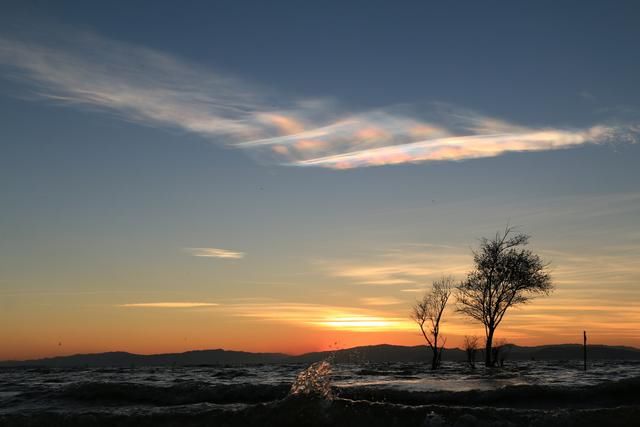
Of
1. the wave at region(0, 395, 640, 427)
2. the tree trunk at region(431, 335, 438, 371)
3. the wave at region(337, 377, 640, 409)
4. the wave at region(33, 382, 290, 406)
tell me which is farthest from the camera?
the tree trunk at region(431, 335, 438, 371)

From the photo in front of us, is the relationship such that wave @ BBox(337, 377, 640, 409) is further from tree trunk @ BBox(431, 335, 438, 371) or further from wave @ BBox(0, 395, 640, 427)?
tree trunk @ BBox(431, 335, 438, 371)

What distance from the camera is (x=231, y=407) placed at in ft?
55.0

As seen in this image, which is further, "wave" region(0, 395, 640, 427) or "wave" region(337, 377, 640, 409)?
"wave" region(337, 377, 640, 409)

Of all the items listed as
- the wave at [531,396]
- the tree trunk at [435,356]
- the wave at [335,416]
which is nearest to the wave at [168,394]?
the wave at [531,396]

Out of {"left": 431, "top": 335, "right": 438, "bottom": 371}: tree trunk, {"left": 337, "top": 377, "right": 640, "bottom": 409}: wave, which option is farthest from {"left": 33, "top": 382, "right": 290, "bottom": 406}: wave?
{"left": 431, "top": 335, "right": 438, "bottom": 371}: tree trunk

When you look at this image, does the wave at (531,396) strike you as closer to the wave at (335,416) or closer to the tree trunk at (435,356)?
the wave at (335,416)

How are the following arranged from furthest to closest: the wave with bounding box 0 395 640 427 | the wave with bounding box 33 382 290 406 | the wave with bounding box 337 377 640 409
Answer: the wave with bounding box 33 382 290 406 → the wave with bounding box 337 377 640 409 → the wave with bounding box 0 395 640 427

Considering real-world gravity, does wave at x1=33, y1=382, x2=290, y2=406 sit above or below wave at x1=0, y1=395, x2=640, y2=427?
below

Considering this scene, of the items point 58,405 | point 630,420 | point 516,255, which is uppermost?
point 516,255

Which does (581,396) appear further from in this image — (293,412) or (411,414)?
(293,412)

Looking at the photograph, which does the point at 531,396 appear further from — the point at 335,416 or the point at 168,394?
the point at 168,394

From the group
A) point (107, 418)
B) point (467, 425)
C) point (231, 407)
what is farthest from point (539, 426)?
point (107, 418)

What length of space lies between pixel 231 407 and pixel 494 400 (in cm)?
875

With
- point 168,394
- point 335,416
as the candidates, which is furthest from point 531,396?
point 168,394
